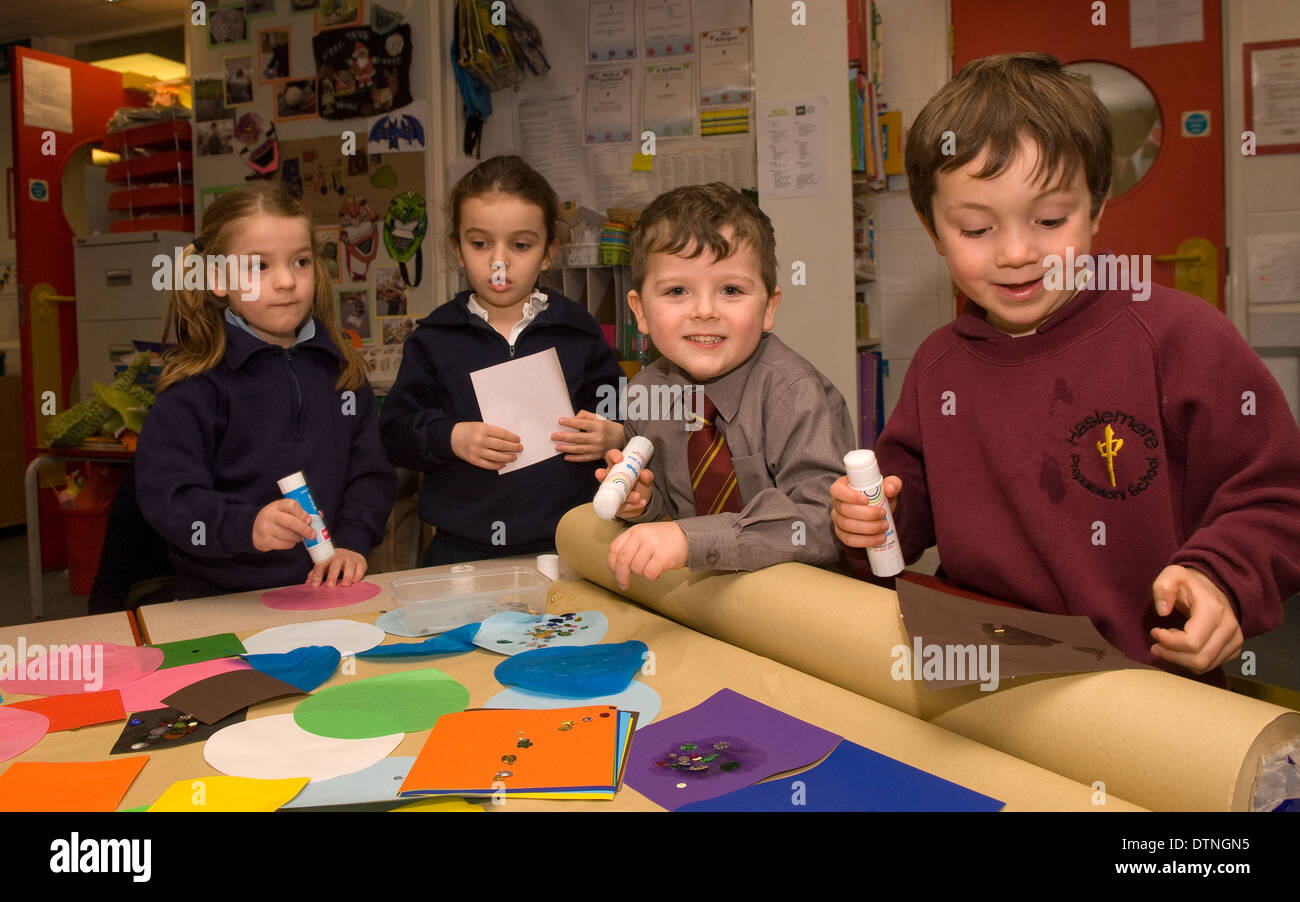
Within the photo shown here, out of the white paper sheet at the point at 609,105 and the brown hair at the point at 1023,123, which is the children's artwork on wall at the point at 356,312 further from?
the brown hair at the point at 1023,123

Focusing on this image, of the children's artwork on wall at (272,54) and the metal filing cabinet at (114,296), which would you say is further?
the metal filing cabinet at (114,296)

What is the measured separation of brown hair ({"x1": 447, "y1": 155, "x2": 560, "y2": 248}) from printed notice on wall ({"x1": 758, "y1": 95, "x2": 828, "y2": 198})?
1069 millimetres

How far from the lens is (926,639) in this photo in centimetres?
70

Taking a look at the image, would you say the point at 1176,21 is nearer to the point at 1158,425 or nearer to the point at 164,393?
the point at 1158,425

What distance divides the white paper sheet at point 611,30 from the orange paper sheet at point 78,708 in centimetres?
319

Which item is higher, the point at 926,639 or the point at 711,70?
the point at 711,70

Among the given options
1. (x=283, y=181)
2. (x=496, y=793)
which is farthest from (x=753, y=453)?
(x=283, y=181)

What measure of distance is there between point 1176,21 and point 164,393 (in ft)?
11.8

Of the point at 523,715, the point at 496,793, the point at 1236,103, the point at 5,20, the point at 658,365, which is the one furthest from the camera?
the point at 5,20

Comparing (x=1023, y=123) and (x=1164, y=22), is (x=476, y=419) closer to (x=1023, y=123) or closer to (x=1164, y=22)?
(x=1023, y=123)

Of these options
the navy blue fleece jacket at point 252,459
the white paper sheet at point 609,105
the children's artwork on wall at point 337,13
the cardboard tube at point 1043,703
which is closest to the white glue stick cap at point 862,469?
the cardboard tube at point 1043,703

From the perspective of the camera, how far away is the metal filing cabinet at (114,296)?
3895 mm

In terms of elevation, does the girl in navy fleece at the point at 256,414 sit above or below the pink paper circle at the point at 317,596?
above

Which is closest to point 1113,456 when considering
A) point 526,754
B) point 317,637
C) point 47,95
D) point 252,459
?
point 526,754
